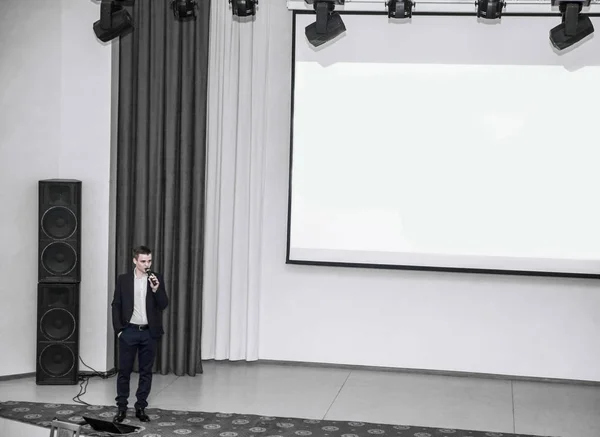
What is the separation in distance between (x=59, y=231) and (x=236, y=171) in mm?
1778

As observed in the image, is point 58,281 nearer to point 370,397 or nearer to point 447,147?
point 370,397

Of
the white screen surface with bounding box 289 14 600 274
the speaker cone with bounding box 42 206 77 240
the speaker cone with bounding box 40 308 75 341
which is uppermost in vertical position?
the white screen surface with bounding box 289 14 600 274

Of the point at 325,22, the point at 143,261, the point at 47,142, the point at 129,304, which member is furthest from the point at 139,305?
the point at 325,22

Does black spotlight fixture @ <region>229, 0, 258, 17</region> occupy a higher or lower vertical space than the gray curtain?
higher

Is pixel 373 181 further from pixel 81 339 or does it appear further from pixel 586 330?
pixel 81 339

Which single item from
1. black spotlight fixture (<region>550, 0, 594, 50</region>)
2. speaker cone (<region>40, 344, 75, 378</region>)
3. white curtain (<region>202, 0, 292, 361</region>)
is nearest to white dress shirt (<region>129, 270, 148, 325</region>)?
speaker cone (<region>40, 344, 75, 378</region>)

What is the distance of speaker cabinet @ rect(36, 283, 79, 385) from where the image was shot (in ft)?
26.1

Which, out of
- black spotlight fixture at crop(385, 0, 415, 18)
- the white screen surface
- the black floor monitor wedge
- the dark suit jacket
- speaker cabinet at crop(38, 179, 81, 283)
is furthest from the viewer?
the white screen surface

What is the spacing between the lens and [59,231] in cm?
793

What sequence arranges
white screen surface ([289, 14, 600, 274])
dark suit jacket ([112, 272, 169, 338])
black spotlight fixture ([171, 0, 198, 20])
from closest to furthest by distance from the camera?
dark suit jacket ([112, 272, 169, 338]) → black spotlight fixture ([171, 0, 198, 20]) → white screen surface ([289, 14, 600, 274])

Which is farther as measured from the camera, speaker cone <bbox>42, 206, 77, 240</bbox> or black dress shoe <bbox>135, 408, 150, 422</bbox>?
speaker cone <bbox>42, 206, 77, 240</bbox>

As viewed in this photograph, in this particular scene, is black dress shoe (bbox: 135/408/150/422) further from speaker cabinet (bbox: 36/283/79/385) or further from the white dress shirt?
speaker cabinet (bbox: 36/283/79/385)

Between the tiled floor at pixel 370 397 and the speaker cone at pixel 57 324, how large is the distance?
Answer: 447 mm

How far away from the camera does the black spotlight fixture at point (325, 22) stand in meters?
7.09
